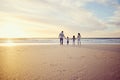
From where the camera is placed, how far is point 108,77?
8.02 meters

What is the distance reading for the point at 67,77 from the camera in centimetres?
794

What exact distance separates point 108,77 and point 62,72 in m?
2.13

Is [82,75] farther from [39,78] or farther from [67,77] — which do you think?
[39,78]

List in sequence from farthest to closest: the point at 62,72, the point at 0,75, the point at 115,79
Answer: the point at 62,72 < the point at 0,75 < the point at 115,79

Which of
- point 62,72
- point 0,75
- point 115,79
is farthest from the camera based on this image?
point 62,72

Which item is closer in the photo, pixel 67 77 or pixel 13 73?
pixel 67 77

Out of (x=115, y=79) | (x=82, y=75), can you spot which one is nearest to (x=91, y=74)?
(x=82, y=75)

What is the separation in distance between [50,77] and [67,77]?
28.5 inches

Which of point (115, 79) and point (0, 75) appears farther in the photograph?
point (0, 75)

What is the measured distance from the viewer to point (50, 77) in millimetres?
7977

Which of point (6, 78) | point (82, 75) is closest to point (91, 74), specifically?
point (82, 75)

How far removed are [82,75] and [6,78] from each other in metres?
3.28

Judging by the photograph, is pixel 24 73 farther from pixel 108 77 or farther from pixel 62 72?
pixel 108 77

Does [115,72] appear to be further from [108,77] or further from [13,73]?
[13,73]
